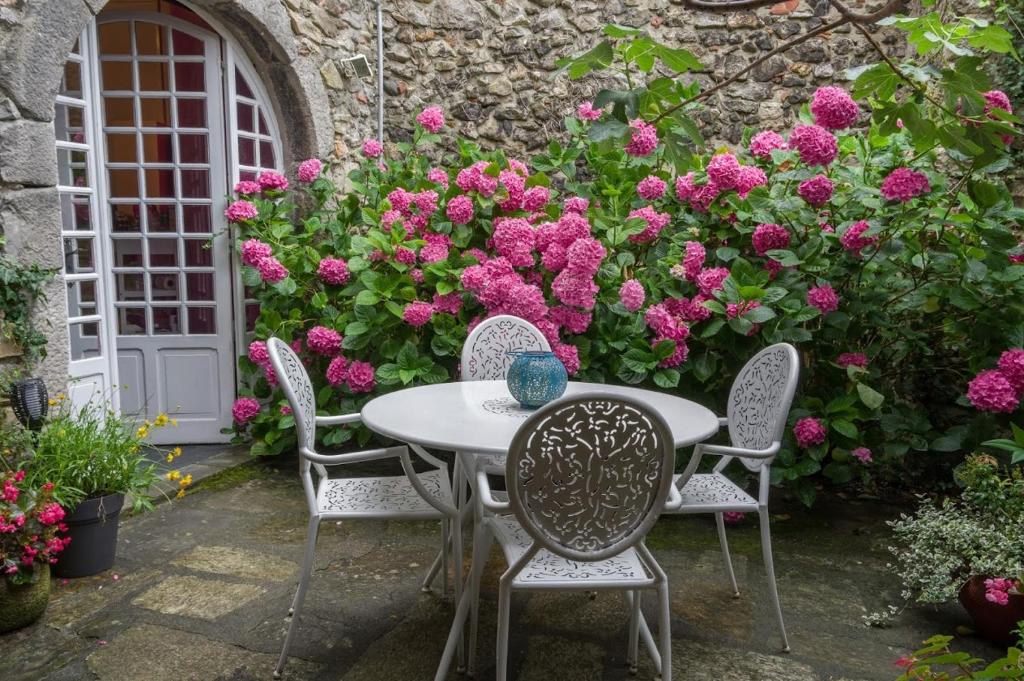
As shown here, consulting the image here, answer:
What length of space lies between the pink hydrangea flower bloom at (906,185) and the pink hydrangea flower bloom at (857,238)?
6.3 inches

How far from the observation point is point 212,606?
245 cm

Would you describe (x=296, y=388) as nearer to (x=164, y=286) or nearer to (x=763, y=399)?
(x=763, y=399)

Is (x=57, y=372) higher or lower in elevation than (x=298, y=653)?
higher

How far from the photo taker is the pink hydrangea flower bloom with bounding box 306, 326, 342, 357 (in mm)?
3750

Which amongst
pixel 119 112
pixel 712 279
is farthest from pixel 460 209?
pixel 119 112

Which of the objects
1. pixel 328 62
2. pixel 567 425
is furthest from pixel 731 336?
pixel 328 62

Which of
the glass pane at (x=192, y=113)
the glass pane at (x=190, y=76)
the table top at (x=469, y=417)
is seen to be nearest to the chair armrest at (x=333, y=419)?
the table top at (x=469, y=417)

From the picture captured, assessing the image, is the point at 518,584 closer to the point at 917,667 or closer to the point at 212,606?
the point at 917,667

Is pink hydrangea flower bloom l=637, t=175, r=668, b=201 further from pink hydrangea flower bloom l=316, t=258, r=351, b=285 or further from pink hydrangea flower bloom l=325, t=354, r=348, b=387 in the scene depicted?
pink hydrangea flower bloom l=325, t=354, r=348, b=387

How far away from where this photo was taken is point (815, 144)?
2928mm

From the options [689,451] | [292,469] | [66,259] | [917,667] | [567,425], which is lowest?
[292,469]

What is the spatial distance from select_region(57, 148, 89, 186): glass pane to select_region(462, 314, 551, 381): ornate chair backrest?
193 centimetres

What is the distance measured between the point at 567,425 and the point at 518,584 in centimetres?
40

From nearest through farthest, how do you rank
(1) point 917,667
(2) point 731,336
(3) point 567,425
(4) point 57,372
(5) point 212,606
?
(1) point 917,667 < (3) point 567,425 < (5) point 212,606 < (4) point 57,372 < (2) point 731,336
